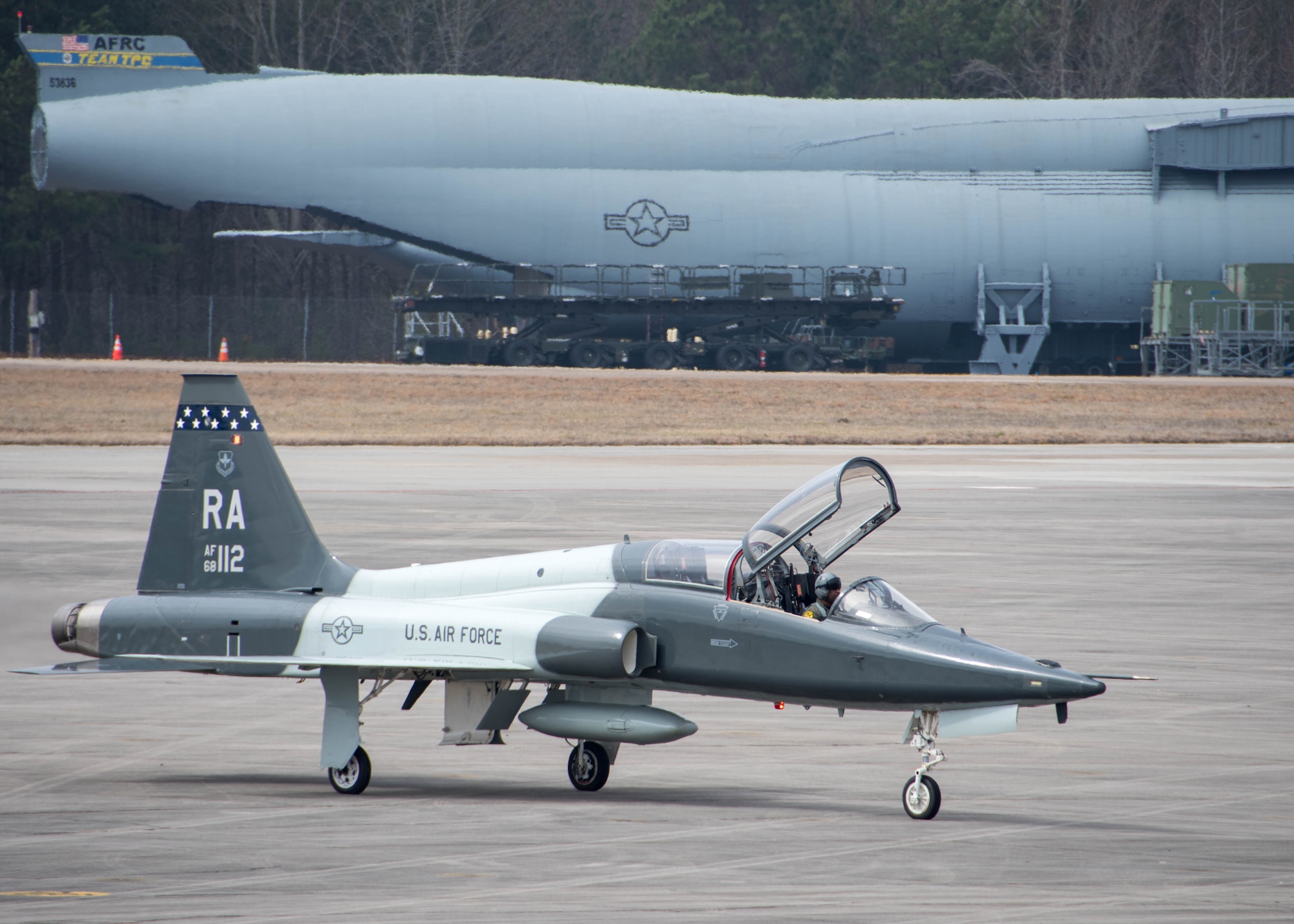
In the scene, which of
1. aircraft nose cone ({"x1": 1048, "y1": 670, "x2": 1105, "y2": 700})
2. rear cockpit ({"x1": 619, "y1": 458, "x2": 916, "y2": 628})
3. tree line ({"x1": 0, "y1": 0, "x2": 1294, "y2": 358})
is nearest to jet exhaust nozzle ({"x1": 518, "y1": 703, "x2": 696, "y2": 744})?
rear cockpit ({"x1": 619, "y1": 458, "x2": 916, "y2": 628})

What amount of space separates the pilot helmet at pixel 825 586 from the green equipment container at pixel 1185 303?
45.6m

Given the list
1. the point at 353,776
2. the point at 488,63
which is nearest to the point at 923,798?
the point at 353,776

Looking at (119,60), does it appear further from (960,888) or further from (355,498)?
(960,888)

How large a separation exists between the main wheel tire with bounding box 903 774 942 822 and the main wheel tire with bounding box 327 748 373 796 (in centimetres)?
323

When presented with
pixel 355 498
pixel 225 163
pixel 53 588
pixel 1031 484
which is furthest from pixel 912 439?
pixel 53 588

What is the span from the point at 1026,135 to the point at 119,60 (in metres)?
29.9

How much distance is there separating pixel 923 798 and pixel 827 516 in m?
1.68

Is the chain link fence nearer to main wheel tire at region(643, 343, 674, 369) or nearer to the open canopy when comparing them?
main wheel tire at region(643, 343, 674, 369)

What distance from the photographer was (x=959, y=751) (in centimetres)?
1069

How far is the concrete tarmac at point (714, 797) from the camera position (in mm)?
7172

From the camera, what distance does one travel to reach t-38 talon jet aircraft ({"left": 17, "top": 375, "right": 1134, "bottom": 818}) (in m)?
8.55

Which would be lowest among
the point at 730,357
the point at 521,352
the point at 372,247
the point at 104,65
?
the point at 730,357

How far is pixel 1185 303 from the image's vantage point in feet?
169

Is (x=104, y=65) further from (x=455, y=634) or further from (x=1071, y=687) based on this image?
(x=1071, y=687)
